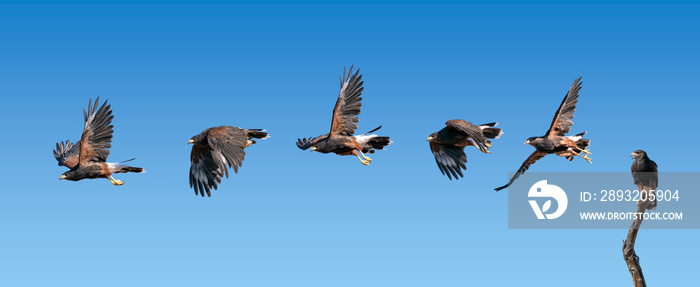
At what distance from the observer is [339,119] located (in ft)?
64.1

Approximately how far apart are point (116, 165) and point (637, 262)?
35.9ft

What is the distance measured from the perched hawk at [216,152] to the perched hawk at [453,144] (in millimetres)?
3682

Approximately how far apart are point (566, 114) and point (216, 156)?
7.33 m

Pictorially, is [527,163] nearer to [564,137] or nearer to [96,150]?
[564,137]

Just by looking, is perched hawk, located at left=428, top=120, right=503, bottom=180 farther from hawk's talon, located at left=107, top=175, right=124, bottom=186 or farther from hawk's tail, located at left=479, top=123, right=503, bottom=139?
hawk's talon, located at left=107, top=175, right=124, bottom=186

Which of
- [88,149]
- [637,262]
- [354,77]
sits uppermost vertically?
[354,77]

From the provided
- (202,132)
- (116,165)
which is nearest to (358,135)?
(202,132)

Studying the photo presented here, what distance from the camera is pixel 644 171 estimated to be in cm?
1770

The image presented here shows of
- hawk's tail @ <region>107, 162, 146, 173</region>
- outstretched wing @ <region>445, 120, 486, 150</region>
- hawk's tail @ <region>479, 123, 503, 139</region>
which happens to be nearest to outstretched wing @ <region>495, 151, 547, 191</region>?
hawk's tail @ <region>479, 123, 503, 139</region>

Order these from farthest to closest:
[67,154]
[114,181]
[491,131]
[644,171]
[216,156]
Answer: [67,154], [114,181], [491,131], [216,156], [644,171]

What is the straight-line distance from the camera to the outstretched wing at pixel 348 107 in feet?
Result: 64.0

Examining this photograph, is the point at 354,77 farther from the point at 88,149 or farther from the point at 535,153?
the point at 88,149

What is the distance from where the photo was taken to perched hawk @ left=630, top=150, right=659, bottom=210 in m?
17.6

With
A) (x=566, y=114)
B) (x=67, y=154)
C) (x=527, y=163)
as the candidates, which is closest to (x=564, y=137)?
(x=566, y=114)
